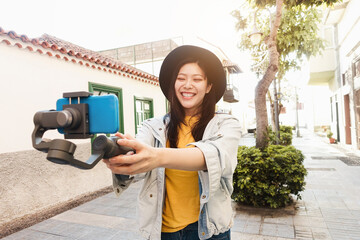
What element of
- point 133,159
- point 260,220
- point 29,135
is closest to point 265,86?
point 260,220

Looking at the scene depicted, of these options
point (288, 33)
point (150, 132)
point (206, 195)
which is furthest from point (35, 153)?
point (288, 33)

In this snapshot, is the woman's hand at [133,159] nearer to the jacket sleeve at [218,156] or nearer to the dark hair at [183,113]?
the jacket sleeve at [218,156]

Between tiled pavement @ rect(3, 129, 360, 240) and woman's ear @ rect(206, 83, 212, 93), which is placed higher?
woman's ear @ rect(206, 83, 212, 93)

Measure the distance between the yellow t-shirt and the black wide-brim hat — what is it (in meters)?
0.52

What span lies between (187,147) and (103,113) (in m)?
0.66

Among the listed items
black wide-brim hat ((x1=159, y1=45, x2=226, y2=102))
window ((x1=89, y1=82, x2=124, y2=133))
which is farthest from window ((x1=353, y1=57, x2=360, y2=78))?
black wide-brim hat ((x1=159, y1=45, x2=226, y2=102))

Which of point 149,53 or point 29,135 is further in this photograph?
point 149,53

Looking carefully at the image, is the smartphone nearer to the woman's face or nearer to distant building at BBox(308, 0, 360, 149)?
the woman's face

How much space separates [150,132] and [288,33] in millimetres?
6166

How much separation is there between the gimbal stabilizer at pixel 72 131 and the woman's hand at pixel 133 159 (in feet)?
0.06

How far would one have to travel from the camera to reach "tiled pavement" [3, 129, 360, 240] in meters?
3.54

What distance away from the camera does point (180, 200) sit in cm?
145

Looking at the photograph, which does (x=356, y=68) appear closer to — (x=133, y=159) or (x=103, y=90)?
(x=103, y=90)

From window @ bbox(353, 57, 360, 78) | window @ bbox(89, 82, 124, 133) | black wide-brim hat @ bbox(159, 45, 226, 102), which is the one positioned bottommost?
black wide-brim hat @ bbox(159, 45, 226, 102)
